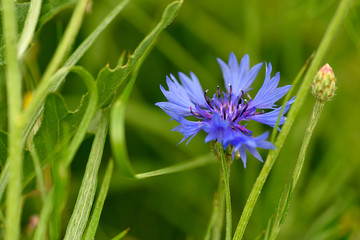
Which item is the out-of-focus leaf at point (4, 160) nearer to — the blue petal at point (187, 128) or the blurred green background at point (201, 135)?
the blue petal at point (187, 128)

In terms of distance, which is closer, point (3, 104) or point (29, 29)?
point (29, 29)

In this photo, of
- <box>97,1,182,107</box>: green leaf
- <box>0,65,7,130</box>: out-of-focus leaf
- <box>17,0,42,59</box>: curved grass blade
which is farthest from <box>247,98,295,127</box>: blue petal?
<box>0,65,7,130</box>: out-of-focus leaf

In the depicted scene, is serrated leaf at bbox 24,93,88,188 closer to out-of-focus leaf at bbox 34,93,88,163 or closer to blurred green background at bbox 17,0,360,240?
out-of-focus leaf at bbox 34,93,88,163

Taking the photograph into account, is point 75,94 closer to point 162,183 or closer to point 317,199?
point 162,183

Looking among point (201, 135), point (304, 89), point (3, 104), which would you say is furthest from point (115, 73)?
point (201, 135)

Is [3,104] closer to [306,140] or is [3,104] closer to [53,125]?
[53,125]

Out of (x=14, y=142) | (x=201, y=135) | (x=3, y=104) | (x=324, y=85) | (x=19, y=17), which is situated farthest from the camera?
(x=201, y=135)

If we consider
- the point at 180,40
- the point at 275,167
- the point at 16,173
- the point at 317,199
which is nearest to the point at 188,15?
the point at 180,40

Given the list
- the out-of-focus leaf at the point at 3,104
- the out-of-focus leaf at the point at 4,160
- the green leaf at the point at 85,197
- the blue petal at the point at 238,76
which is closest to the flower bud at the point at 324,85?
the blue petal at the point at 238,76
